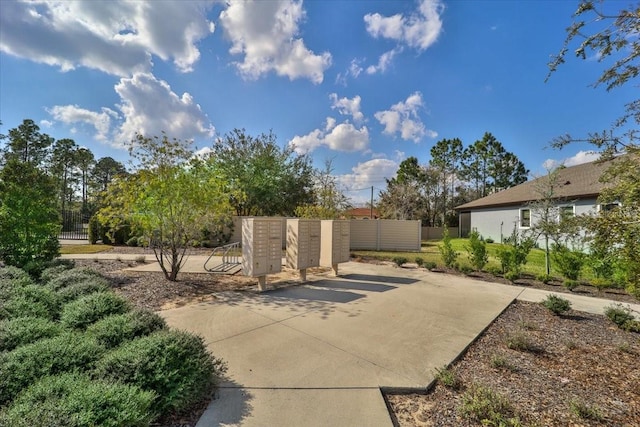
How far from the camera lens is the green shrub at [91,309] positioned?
10.8ft

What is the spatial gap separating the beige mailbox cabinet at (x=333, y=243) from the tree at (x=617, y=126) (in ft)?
18.4

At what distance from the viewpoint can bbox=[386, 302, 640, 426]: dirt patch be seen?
2.37 metres

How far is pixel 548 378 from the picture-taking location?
304cm

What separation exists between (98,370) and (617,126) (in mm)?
5640

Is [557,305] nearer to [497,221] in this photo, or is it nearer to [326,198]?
[326,198]

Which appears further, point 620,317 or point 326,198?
point 326,198

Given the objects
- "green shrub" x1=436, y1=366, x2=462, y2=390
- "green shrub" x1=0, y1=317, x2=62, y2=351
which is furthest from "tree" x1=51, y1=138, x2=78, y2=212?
"green shrub" x1=436, y1=366, x2=462, y2=390

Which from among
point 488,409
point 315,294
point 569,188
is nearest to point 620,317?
point 488,409

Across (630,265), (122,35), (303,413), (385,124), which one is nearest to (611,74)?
(630,265)

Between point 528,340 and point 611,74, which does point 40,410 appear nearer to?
point 528,340

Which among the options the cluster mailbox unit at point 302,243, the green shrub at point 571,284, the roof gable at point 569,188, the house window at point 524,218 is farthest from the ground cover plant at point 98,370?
the house window at point 524,218

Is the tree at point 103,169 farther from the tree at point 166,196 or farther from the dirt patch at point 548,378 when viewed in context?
the dirt patch at point 548,378

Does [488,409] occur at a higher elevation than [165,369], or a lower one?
lower

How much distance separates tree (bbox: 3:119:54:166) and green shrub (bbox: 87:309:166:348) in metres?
37.7
